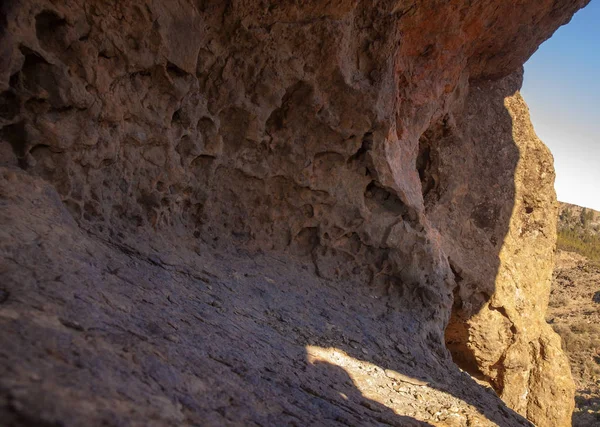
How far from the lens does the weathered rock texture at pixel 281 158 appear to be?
8.46ft

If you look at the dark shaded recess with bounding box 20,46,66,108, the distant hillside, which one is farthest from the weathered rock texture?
the distant hillside

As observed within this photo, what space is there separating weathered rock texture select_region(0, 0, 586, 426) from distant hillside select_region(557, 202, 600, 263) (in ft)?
53.6

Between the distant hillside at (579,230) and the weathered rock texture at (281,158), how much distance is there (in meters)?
16.3

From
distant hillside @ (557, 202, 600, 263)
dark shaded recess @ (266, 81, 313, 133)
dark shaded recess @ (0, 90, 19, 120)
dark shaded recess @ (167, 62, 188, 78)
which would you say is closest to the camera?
dark shaded recess @ (0, 90, 19, 120)

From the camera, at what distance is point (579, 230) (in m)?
25.3

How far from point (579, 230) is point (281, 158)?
25.7 meters

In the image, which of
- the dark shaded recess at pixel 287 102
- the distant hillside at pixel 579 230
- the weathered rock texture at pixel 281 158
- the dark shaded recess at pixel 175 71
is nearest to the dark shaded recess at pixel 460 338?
the weathered rock texture at pixel 281 158

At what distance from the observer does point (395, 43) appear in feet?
15.7

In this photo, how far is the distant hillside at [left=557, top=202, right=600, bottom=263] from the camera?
71.7 feet

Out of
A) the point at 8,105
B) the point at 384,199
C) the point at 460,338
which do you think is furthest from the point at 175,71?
the point at 460,338

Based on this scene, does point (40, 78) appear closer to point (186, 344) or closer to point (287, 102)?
point (186, 344)

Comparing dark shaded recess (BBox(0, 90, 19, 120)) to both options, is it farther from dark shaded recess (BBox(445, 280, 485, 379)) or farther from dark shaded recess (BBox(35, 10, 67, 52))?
dark shaded recess (BBox(445, 280, 485, 379))

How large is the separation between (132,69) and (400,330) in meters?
3.49

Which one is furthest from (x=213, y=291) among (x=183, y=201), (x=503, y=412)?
(x=503, y=412)
